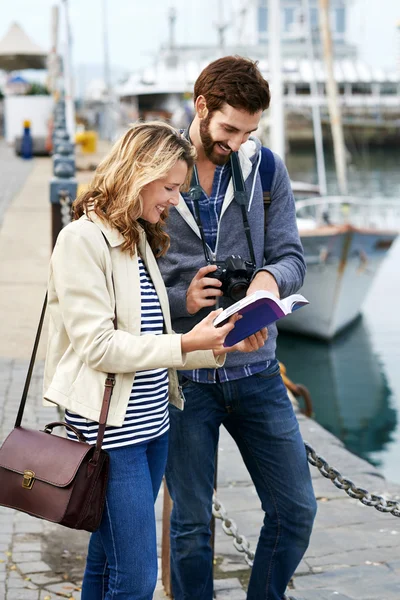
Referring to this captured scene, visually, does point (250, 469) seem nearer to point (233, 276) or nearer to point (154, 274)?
point (233, 276)

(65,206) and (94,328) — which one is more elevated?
(94,328)

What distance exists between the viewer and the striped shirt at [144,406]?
101 inches

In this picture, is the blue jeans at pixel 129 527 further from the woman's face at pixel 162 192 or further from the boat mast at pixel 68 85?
the boat mast at pixel 68 85

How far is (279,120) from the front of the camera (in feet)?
60.5

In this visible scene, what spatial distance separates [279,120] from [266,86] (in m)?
15.9

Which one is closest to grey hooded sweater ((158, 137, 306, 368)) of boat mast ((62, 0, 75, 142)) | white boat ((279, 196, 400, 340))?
white boat ((279, 196, 400, 340))

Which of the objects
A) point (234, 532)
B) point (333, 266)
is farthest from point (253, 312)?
point (333, 266)

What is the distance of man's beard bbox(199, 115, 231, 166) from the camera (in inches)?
114

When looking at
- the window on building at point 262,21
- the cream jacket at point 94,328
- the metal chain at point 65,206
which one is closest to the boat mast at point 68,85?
the metal chain at point 65,206

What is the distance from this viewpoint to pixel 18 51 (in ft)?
119

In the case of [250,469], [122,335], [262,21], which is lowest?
[250,469]

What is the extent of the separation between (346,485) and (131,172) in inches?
62.2

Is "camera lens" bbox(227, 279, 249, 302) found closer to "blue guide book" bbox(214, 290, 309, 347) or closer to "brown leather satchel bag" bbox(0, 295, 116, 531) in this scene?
"blue guide book" bbox(214, 290, 309, 347)

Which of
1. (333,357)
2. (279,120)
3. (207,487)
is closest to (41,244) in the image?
(333,357)
